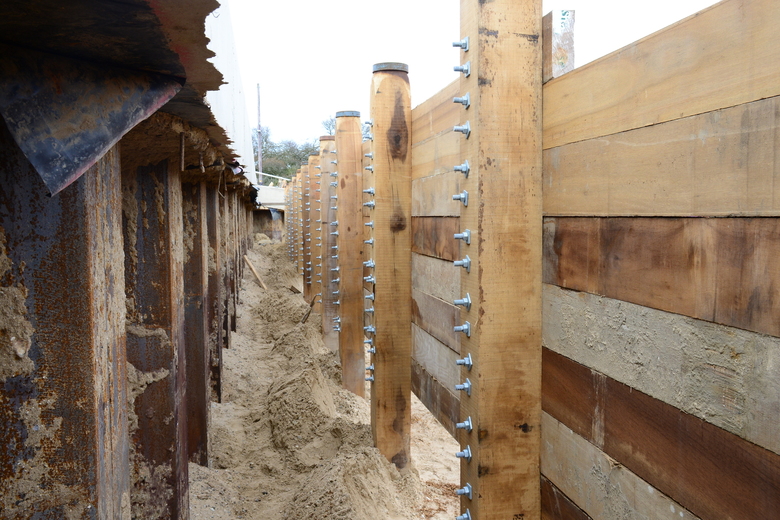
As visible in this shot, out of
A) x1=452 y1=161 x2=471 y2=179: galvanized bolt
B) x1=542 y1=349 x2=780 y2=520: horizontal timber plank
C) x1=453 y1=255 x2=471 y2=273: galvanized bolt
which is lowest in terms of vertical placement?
x1=542 y1=349 x2=780 y2=520: horizontal timber plank

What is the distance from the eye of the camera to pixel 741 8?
3.97ft

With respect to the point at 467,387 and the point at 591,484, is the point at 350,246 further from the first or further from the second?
the point at 591,484

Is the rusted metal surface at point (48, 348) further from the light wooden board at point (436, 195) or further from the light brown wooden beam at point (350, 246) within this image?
the light brown wooden beam at point (350, 246)

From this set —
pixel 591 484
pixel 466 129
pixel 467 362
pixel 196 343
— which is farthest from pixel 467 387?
pixel 196 343

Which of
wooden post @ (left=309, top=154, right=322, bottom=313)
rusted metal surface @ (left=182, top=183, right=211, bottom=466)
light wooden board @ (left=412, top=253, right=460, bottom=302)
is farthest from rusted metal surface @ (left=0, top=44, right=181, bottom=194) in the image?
wooden post @ (left=309, top=154, right=322, bottom=313)

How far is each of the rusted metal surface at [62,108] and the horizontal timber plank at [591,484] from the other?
1523 millimetres

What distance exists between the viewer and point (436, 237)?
10.5 feet

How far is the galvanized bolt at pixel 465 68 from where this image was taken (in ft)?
7.26

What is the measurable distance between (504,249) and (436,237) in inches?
42.7

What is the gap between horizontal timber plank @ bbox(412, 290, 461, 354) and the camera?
289 cm

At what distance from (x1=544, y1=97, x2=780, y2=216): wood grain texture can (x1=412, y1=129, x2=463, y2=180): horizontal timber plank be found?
871 mm

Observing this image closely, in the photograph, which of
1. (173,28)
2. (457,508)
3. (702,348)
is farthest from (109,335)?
(457,508)

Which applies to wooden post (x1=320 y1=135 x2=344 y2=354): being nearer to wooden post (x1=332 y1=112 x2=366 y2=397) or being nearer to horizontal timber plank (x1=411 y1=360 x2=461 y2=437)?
wooden post (x1=332 y1=112 x2=366 y2=397)

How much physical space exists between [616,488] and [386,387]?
2356 millimetres
